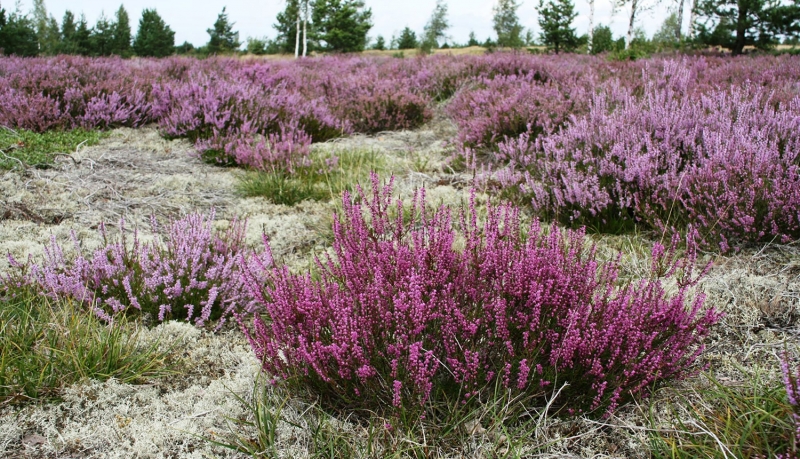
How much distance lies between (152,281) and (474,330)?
1.77 meters

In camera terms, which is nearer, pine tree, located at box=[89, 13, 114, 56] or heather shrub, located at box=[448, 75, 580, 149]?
heather shrub, located at box=[448, 75, 580, 149]

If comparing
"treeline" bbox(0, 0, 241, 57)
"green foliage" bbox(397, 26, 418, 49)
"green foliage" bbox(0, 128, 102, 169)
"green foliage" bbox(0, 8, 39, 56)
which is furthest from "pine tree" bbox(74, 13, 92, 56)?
"green foliage" bbox(0, 128, 102, 169)

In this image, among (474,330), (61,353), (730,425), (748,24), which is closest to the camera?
(730,425)

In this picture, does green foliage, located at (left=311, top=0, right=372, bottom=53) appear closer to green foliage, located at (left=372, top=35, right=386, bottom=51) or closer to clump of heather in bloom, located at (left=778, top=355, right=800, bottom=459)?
green foliage, located at (left=372, top=35, right=386, bottom=51)

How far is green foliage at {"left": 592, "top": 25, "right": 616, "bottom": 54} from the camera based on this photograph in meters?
25.1

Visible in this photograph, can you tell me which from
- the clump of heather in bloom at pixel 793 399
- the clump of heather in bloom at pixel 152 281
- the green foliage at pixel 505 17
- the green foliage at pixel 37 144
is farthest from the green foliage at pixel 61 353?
the green foliage at pixel 505 17

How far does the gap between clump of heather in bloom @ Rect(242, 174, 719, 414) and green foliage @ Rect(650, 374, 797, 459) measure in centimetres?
14

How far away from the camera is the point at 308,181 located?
5047 mm

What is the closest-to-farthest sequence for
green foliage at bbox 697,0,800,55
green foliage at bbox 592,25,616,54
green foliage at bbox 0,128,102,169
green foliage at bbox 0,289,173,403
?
1. green foliage at bbox 0,289,173,403
2. green foliage at bbox 0,128,102,169
3. green foliage at bbox 697,0,800,55
4. green foliage at bbox 592,25,616,54

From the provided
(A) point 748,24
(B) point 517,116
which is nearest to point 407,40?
(A) point 748,24

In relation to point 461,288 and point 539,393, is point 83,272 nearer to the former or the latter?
point 461,288

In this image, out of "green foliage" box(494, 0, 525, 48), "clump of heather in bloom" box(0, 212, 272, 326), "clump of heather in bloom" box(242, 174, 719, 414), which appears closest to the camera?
"clump of heather in bloom" box(242, 174, 719, 414)

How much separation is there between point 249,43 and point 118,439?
52917 millimetres

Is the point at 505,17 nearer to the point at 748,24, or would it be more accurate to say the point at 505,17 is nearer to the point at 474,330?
the point at 748,24
